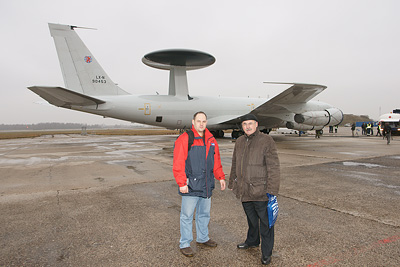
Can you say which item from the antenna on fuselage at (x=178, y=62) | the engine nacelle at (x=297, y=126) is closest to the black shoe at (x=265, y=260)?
the antenna on fuselage at (x=178, y=62)

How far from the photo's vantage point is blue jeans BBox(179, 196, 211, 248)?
296cm

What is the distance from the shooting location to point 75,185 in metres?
6.20

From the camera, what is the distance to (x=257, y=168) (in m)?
2.89

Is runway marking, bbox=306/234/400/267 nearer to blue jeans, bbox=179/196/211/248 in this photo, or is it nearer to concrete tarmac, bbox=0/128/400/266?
concrete tarmac, bbox=0/128/400/266

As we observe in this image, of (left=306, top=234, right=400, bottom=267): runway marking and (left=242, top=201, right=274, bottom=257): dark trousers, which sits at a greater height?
(left=242, top=201, right=274, bottom=257): dark trousers

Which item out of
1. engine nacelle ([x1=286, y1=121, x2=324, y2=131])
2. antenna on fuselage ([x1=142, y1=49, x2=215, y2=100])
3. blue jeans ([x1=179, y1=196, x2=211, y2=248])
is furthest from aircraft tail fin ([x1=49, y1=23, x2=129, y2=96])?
blue jeans ([x1=179, y1=196, x2=211, y2=248])

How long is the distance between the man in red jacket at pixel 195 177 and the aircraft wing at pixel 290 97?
12.1 meters

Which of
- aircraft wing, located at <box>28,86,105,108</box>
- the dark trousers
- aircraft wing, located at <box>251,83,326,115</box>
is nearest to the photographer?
the dark trousers

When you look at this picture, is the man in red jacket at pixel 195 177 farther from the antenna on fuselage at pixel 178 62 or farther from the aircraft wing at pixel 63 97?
the antenna on fuselage at pixel 178 62

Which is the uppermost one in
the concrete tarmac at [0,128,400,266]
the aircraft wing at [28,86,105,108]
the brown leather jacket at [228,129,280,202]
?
the aircraft wing at [28,86,105,108]

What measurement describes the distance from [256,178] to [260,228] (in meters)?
0.58

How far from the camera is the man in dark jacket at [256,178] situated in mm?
2756

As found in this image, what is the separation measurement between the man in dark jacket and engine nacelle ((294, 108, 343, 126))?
59.0 ft

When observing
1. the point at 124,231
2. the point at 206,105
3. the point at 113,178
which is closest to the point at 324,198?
the point at 124,231
